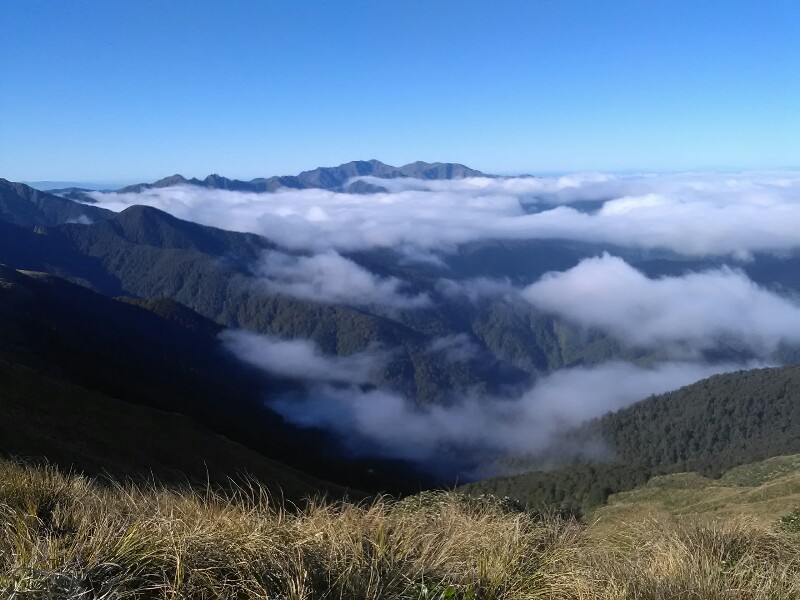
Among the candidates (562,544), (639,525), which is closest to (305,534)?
(562,544)

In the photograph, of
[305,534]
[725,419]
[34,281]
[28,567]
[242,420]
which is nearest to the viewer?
[28,567]

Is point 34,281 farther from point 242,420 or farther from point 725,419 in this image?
point 725,419

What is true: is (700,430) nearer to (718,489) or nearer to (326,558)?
(718,489)

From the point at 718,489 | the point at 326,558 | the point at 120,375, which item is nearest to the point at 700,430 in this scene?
the point at 718,489

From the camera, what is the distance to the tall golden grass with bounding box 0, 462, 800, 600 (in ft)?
13.9

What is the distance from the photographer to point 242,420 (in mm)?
126500

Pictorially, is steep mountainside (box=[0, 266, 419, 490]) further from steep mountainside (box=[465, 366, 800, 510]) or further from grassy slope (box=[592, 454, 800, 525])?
grassy slope (box=[592, 454, 800, 525])

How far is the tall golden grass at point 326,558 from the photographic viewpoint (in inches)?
167

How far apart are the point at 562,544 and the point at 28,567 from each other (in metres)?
5.30

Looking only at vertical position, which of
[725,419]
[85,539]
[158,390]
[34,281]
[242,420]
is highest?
[85,539]

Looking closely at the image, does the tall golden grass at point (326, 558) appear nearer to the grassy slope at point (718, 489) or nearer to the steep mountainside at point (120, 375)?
the steep mountainside at point (120, 375)

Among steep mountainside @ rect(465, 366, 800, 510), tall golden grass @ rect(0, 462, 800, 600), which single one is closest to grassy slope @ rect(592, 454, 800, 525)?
steep mountainside @ rect(465, 366, 800, 510)

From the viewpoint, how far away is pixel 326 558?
4898mm

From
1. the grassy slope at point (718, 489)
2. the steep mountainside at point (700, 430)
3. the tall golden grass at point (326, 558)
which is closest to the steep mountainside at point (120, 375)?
the tall golden grass at point (326, 558)
